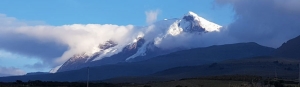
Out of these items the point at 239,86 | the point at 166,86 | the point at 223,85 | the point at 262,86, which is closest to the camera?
the point at 262,86

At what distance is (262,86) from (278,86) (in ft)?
8.68

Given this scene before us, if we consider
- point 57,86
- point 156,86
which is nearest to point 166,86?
point 156,86

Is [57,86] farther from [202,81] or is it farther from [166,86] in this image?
[202,81]

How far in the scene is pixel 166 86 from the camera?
12712 cm

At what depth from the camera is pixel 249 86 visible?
10400cm

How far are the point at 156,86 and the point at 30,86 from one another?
83.5ft

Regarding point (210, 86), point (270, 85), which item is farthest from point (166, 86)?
point (270, 85)

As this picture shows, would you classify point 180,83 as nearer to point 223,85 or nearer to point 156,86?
point 156,86

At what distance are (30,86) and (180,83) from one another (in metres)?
30.6

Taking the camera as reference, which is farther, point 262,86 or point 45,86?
point 45,86

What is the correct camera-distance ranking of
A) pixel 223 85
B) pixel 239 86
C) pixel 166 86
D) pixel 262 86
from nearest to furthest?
pixel 262 86
pixel 239 86
pixel 223 85
pixel 166 86

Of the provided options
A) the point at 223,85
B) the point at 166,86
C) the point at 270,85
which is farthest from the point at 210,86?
the point at 270,85

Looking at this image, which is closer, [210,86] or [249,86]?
[249,86]

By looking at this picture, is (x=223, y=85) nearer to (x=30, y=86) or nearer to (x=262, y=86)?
(x=262, y=86)
